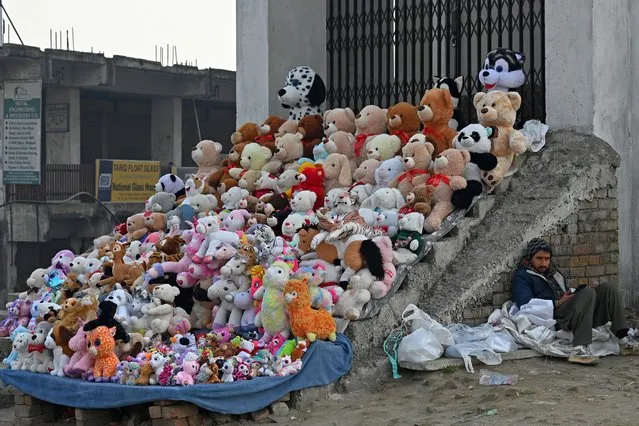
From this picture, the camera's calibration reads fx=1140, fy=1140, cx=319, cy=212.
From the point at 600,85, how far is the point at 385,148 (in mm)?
1874

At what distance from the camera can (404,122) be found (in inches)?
383

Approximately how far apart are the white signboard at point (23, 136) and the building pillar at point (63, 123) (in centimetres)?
85

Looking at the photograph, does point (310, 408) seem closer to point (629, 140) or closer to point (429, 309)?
point (429, 309)

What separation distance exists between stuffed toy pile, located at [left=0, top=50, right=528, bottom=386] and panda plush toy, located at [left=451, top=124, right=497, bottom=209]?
1 cm

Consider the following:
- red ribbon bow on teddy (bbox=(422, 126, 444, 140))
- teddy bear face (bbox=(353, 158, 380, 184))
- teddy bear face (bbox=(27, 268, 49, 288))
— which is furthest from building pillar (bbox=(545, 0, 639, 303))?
teddy bear face (bbox=(27, 268, 49, 288))

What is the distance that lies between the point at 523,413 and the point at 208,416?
6.64ft

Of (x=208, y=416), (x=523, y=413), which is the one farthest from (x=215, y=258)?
(x=523, y=413)

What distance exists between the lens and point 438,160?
29.0 ft

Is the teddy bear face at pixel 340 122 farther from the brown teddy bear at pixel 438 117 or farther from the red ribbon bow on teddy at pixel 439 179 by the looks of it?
the red ribbon bow on teddy at pixel 439 179

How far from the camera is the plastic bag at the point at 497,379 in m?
7.35

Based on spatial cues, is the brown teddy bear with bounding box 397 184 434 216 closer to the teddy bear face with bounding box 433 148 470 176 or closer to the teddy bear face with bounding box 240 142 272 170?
the teddy bear face with bounding box 433 148 470 176

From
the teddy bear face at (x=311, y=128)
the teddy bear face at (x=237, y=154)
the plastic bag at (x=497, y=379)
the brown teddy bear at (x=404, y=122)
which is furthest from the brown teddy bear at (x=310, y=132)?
the plastic bag at (x=497, y=379)

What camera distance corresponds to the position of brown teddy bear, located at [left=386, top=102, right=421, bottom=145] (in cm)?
972

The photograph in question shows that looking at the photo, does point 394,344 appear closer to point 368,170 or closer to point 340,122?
point 368,170
